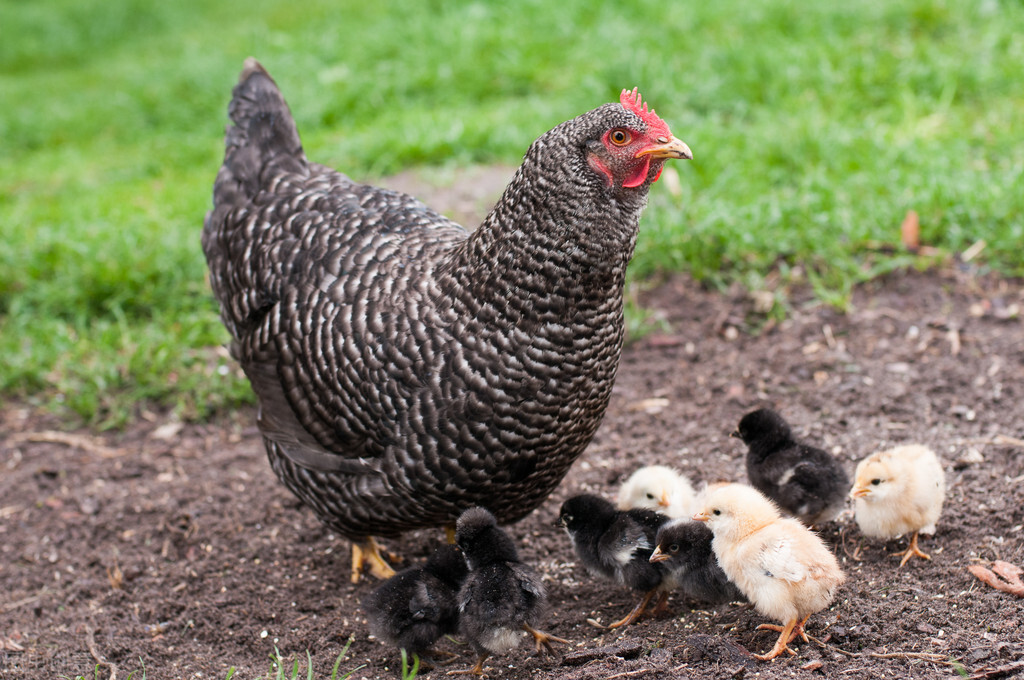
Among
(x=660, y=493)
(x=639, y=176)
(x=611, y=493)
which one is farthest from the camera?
(x=611, y=493)

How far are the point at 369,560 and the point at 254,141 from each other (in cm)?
202

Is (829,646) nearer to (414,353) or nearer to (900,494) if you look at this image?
(900,494)

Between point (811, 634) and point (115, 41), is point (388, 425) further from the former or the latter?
point (115, 41)

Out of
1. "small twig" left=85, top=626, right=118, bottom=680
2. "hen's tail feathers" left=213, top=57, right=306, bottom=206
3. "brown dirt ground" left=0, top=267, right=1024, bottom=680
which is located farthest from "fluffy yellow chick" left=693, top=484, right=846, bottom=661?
"hen's tail feathers" left=213, top=57, right=306, bottom=206

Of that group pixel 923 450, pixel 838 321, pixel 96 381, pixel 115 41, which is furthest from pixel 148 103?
pixel 923 450

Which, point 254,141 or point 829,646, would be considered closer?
point 829,646

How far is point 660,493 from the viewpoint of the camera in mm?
3934

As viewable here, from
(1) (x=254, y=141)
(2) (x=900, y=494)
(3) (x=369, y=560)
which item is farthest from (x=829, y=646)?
(1) (x=254, y=141)

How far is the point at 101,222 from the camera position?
7094 mm

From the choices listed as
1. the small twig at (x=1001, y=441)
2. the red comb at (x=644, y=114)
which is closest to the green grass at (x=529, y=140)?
the small twig at (x=1001, y=441)

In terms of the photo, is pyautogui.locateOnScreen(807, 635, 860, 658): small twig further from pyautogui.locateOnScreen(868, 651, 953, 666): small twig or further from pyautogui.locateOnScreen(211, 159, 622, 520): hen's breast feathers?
pyautogui.locateOnScreen(211, 159, 622, 520): hen's breast feathers

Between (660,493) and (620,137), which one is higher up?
(620,137)

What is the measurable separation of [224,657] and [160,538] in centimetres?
105

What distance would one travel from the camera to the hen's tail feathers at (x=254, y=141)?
445 cm
